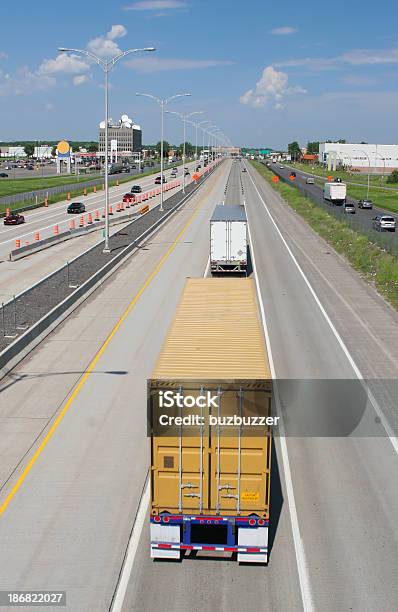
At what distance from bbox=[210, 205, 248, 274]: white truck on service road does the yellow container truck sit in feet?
80.7

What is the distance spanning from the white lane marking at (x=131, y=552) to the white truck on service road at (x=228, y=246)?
899 inches

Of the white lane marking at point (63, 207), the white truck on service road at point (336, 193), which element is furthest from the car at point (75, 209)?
the white truck on service road at point (336, 193)

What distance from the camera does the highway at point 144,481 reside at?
10.4m

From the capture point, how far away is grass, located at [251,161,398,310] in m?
34.5

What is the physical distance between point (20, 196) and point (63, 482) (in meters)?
83.2

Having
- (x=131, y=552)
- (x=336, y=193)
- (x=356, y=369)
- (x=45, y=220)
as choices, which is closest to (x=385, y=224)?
(x=336, y=193)

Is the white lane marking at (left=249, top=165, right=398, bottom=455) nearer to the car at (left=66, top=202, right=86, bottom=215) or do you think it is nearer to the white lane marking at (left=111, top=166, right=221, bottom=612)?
the white lane marking at (left=111, top=166, right=221, bottom=612)

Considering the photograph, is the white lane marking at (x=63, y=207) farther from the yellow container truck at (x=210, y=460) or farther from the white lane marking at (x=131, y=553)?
the yellow container truck at (x=210, y=460)

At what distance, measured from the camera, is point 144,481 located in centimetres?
1362

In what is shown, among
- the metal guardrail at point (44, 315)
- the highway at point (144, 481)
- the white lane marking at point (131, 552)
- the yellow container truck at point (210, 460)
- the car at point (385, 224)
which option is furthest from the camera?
the car at point (385, 224)

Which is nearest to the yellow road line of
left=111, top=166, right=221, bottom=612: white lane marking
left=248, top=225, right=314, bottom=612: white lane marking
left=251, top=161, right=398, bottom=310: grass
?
left=111, top=166, right=221, bottom=612: white lane marking

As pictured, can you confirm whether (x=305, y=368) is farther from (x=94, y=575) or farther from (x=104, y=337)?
(x=94, y=575)

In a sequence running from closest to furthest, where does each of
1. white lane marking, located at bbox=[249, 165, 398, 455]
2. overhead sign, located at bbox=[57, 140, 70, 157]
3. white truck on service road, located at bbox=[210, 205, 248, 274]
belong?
white lane marking, located at bbox=[249, 165, 398, 455] → white truck on service road, located at bbox=[210, 205, 248, 274] → overhead sign, located at bbox=[57, 140, 70, 157]

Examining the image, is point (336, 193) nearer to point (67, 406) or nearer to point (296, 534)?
point (67, 406)
